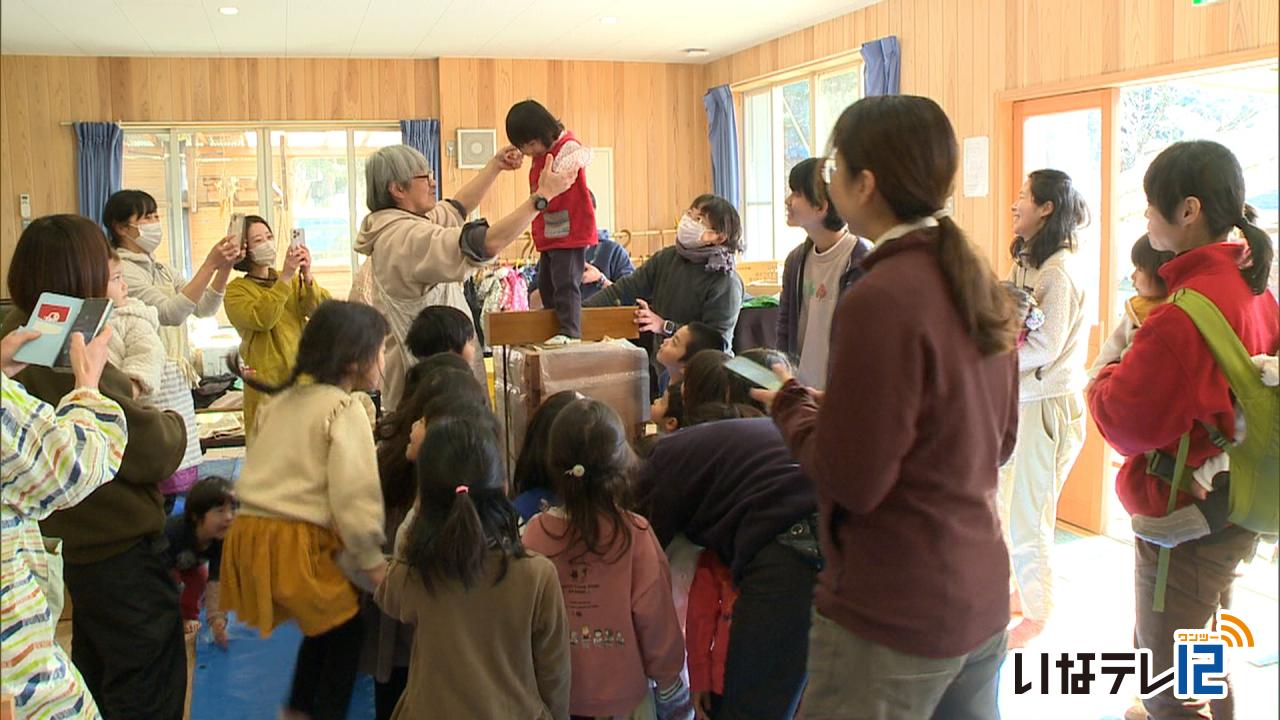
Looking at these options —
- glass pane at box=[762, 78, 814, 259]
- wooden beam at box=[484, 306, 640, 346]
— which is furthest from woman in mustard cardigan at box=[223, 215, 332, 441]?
glass pane at box=[762, 78, 814, 259]

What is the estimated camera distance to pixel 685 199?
29.1ft

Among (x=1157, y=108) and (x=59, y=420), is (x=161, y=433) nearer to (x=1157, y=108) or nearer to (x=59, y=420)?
(x=59, y=420)

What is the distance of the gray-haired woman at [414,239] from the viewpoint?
239cm

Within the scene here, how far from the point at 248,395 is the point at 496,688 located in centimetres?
186

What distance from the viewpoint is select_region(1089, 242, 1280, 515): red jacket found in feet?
6.22

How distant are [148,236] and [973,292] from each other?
10.2 ft

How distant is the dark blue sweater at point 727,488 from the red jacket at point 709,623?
0.19 feet

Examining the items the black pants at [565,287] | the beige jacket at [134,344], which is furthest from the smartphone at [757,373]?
the beige jacket at [134,344]

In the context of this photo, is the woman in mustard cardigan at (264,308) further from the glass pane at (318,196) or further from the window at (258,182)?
the window at (258,182)

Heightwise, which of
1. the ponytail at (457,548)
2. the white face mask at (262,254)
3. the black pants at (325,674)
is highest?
the white face mask at (262,254)

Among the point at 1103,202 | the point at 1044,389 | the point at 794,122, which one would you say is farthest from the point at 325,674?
the point at 794,122

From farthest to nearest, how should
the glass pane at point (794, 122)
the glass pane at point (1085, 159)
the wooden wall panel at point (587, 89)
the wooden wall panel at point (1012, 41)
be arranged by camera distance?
the glass pane at point (794, 122), the wooden wall panel at point (587, 89), the glass pane at point (1085, 159), the wooden wall panel at point (1012, 41)

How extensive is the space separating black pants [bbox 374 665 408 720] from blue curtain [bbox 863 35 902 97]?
465 cm

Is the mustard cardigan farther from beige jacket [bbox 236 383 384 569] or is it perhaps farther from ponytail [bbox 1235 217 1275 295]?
ponytail [bbox 1235 217 1275 295]
